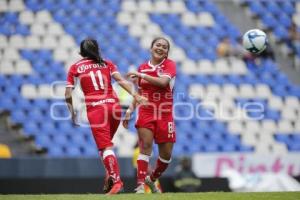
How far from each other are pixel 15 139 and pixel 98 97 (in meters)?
8.22

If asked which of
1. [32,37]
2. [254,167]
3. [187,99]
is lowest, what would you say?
[254,167]

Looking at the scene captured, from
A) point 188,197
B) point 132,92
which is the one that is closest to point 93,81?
point 132,92

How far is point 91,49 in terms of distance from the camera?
34.0 ft

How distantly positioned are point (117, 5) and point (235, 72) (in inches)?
151

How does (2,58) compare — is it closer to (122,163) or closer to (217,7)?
(122,163)

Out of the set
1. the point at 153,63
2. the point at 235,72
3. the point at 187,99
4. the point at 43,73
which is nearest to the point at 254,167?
the point at 187,99

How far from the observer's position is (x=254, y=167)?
17.6m

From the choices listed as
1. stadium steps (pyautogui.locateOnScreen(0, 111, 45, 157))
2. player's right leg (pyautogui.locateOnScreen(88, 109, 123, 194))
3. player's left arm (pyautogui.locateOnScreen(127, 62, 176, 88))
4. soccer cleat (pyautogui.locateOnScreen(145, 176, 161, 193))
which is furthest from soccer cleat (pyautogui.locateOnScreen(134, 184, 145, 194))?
stadium steps (pyautogui.locateOnScreen(0, 111, 45, 157))

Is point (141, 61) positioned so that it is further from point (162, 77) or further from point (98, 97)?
point (98, 97)

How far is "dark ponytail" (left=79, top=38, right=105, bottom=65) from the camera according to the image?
10320 mm

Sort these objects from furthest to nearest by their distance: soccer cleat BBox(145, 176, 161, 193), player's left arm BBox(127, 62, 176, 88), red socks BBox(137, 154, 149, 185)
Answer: soccer cleat BBox(145, 176, 161, 193) < red socks BBox(137, 154, 149, 185) < player's left arm BBox(127, 62, 176, 88)

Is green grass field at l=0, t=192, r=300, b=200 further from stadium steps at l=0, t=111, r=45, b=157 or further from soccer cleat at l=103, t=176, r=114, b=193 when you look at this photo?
stadium steps at l=0, t=111, r=45, b=157

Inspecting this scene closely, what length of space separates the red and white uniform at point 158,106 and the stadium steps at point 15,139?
25.4 ft

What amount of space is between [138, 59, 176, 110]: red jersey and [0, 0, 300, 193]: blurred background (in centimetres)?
484
